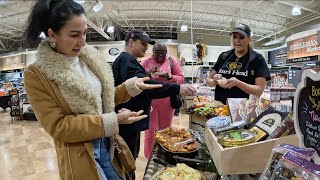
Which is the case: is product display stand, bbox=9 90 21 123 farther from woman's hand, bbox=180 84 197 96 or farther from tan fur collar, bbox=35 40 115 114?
tan fur collar, bbox=35 40 115 114

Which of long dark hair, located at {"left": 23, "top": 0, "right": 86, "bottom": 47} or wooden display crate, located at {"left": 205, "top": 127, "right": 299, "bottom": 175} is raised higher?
long dark hair, located at {"left": 23, "top": 0, "right": 86, "bottom": 47}

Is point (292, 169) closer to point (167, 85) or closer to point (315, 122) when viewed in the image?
point (315, 122)

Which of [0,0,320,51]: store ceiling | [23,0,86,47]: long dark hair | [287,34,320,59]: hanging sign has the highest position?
[0,0,320,51]: store ceiling

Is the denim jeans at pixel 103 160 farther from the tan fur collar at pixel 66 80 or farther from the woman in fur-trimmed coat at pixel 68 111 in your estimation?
the tan fur collar at pixel 66 80

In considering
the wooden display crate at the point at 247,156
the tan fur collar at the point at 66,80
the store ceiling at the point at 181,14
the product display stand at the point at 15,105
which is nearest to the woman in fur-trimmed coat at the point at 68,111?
the tan fur collar at the point at 66,80

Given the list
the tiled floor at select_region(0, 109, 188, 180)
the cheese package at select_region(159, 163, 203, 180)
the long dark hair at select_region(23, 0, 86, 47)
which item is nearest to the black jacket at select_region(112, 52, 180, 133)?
the cheese package at select_region(159, 163, 203, 180)

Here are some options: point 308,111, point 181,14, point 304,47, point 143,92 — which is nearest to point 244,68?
point 143,92

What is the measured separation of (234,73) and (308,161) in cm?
131

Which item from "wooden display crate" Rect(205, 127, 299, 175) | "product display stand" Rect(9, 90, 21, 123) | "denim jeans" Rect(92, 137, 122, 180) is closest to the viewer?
"wooden display crate" Rect(205, 127, 299, 175)

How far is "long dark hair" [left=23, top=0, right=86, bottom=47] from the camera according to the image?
1158 mm

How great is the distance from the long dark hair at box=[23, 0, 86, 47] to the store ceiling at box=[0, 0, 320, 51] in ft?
24.8

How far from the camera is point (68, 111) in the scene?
1.17m

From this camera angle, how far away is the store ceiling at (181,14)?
10.9 m

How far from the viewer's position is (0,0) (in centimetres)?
839
